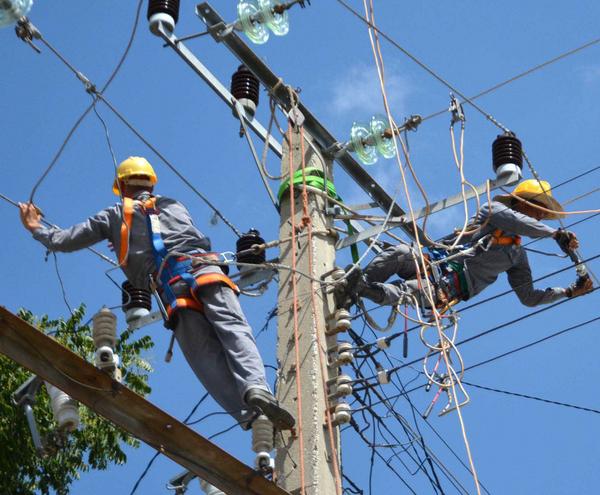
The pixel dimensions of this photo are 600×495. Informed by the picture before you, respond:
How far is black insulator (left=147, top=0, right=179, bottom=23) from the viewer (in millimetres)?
9031

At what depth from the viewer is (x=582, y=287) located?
33.0 ft

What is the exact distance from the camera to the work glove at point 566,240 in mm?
9758

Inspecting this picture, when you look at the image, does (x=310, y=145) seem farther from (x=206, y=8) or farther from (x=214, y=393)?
(x=214, y=393)

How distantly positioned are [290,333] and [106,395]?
1.80 metres

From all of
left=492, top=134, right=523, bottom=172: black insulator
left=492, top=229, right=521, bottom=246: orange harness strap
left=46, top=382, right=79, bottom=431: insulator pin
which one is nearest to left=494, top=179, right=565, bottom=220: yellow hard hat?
left=492, top=229, right=521, bottom=246: orange harness strap

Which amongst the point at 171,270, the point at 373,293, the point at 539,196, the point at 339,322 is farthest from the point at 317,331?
the point at 539,196

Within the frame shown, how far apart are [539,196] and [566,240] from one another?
52cm

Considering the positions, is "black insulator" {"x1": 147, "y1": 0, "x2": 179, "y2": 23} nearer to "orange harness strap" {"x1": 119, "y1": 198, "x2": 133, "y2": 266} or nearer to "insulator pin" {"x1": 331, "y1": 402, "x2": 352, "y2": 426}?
"orange harness strap" {"x1": 119, "y1": 198, "x2": 133, "y2": 266}

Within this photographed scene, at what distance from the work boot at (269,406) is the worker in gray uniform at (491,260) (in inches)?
82.0

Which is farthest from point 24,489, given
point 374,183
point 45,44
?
point 45,44

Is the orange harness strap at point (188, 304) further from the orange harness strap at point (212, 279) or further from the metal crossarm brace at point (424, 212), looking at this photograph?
the metal crossarm brace at point (424, 212)

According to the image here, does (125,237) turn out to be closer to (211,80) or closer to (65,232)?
(65,232)

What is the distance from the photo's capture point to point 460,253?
935cm

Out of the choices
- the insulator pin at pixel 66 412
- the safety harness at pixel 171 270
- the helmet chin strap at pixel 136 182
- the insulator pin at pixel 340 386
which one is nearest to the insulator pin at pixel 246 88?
the helmet chin strap at pixel 136 182
